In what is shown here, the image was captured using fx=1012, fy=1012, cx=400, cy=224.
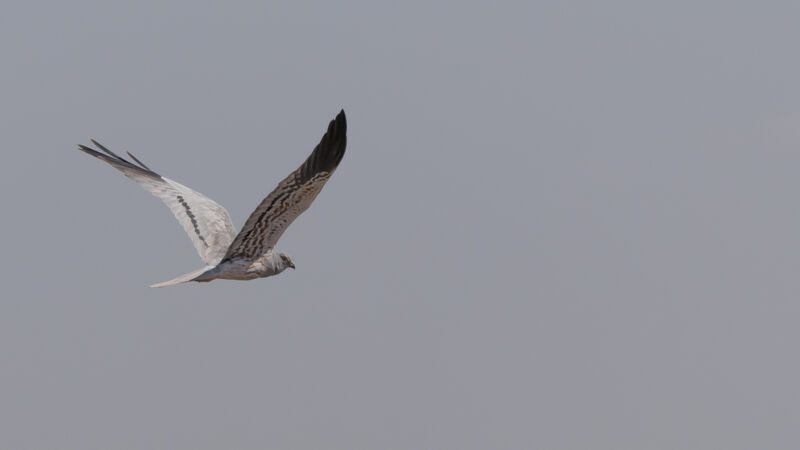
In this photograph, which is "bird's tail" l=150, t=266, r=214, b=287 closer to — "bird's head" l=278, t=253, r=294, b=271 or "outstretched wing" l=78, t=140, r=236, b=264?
"outstretched wing" l=78, t=140, r=236, b=264

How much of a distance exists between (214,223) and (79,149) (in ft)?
16.5

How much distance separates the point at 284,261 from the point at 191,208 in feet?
12.3

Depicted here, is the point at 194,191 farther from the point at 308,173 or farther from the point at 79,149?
the point at 308,173

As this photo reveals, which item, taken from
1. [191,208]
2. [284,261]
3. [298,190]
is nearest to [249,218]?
[298,190]

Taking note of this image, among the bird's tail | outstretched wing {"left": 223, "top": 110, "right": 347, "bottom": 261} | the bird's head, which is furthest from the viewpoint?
the bird's head

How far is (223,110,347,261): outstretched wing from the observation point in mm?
18297

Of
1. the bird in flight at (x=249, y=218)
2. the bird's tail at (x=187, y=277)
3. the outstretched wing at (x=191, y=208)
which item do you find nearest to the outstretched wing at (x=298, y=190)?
the bird in flight at (x=249, y=218)

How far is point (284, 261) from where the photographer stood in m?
22.8

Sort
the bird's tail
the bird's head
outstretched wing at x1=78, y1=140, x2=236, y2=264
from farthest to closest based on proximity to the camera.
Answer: outstretched wing at x1=78, y1=140, x2=236, y2=264 < the bird's head < the bird's tail

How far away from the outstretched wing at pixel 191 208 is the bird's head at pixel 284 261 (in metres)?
1.41

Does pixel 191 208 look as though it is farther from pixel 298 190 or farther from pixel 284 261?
pixel 298 190

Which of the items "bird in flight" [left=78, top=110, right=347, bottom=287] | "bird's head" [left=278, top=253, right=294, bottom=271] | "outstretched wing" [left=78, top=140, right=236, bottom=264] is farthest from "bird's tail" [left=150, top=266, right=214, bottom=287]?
"bird's head" [left=278, top=253, right=294, bottom=271]

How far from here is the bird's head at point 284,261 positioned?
22634mm

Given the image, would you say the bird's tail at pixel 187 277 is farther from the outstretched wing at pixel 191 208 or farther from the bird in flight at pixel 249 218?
the outstretched wing at pixel 191 208
